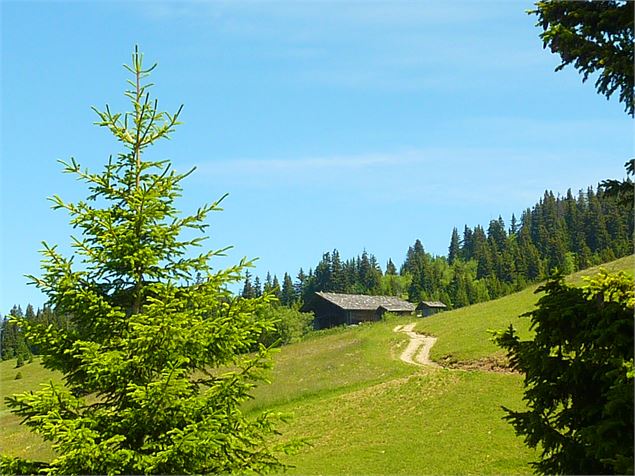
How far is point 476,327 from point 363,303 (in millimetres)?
52487

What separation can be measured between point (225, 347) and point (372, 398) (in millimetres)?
27316

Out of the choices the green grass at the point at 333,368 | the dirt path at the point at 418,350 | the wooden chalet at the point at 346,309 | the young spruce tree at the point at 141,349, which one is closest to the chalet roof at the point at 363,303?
the wooden chalet at the point at 346,309

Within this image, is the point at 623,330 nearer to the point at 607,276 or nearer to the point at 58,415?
the point at 607,276

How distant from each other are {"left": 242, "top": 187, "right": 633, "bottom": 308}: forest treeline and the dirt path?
47.2 m

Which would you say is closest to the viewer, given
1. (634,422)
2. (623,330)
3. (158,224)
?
(634,422)

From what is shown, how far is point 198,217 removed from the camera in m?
10.8

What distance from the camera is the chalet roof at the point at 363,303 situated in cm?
10438

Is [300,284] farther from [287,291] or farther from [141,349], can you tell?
[141,349]

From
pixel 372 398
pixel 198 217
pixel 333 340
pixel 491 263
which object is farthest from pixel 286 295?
pixel 198 217

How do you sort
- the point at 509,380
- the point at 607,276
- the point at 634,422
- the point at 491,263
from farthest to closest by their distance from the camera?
the point at 491,263
the point at 509,380
the point at 607,276
the point at 634,422

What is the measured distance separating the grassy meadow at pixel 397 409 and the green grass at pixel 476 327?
0.61 feet

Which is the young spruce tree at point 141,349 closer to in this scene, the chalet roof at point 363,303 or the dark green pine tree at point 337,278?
the chalet roof at point 363,303

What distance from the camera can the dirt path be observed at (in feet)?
151

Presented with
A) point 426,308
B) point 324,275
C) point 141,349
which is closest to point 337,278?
point 324,275
